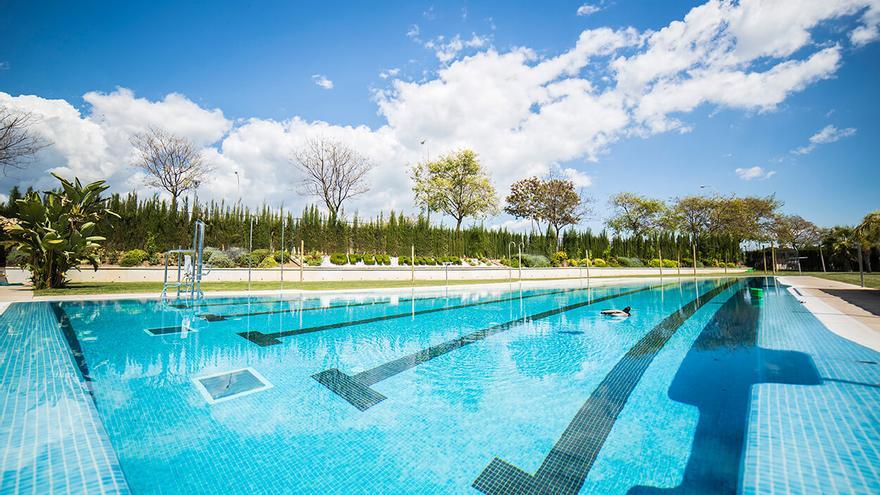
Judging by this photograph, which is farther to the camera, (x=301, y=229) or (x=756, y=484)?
(x=301, y=229)

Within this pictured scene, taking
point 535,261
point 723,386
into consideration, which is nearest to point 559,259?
point 535,261

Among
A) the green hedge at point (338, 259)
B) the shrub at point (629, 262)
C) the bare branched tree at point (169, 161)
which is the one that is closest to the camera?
the green hedge at point (338, 259)

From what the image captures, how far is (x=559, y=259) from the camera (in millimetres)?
26594

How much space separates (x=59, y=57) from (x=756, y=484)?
20.8 metres

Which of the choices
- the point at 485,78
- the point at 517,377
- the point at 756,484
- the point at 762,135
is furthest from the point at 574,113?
the point at 756,484

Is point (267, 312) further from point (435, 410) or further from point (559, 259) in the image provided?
point (559, 259)

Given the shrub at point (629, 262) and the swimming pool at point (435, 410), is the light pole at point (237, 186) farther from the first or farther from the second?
the shrub at point (629, 262)

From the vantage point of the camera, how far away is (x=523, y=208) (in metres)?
32.4

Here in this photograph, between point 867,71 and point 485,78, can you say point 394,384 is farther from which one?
point 867,71

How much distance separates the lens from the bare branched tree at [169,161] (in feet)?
69.9

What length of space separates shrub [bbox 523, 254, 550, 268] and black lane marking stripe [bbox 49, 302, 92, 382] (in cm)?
2282

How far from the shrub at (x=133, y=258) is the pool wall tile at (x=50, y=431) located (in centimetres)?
1306

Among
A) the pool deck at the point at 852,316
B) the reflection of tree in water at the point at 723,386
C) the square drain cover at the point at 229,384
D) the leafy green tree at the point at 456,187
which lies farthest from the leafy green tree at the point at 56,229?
the leafy green tree at the point at 456,187

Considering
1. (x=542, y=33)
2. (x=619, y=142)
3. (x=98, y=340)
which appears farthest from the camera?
(x=619, y=142)
